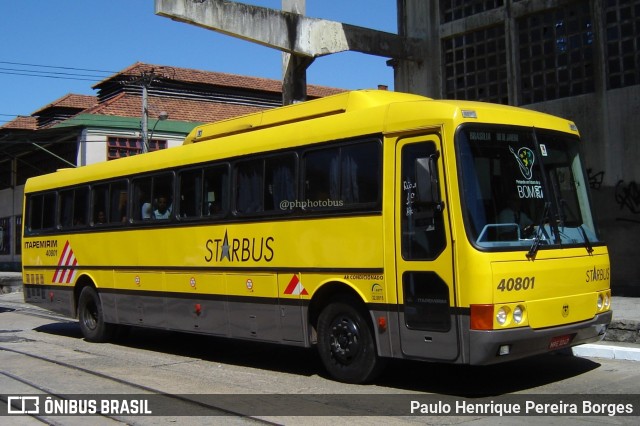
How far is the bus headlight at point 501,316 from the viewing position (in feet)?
22.7

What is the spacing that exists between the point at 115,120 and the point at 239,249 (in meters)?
26.7

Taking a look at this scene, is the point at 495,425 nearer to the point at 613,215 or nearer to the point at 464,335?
the point at 464,335

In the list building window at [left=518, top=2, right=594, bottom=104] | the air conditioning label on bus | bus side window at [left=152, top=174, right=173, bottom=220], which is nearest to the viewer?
the air conditioning label on bus

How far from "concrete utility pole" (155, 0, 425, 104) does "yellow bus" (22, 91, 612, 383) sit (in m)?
4.17

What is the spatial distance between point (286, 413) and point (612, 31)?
35.0 feet

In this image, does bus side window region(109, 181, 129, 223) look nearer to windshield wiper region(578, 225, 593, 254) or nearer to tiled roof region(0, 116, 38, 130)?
windshield wiper region(578, 225, 593, 254)

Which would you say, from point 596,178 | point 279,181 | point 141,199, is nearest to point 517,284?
point 279,181

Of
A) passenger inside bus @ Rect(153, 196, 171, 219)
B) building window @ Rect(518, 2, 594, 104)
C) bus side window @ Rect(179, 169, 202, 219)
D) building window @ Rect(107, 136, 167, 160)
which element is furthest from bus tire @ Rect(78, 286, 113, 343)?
building window @ Rect(107, 136, 167, 160)

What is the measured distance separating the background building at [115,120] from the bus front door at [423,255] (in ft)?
83.7

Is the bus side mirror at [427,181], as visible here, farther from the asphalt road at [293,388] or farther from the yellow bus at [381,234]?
the asphalt road at [293,388]

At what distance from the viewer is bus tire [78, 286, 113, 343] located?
13.0 meters

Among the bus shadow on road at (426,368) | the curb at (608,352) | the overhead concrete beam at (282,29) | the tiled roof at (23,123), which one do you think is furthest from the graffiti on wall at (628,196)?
the tiled roof at (23,123)

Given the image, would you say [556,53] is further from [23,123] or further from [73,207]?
[23,123]

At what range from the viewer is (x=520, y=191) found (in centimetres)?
743
